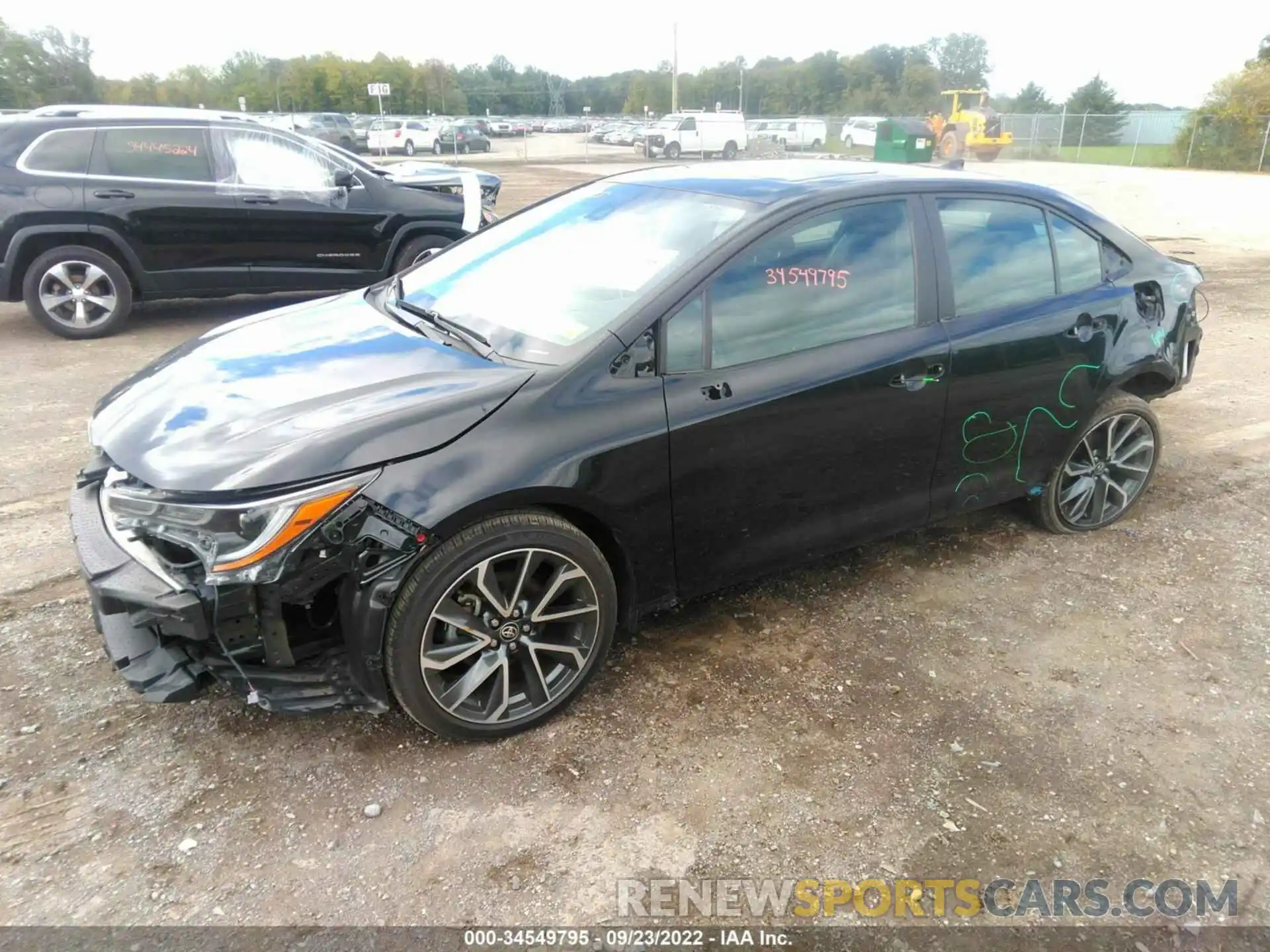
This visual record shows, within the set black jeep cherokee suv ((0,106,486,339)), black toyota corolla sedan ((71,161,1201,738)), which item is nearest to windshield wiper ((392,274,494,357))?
black toyota corolla sedan ((71,161,1201,738))

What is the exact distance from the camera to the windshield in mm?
2930

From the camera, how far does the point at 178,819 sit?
2432mm

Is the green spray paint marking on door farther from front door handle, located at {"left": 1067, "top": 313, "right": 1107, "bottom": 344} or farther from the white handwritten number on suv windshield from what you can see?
the white handwritten number on suv windshield

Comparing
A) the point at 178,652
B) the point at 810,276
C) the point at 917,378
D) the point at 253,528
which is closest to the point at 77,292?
the point at 178,652

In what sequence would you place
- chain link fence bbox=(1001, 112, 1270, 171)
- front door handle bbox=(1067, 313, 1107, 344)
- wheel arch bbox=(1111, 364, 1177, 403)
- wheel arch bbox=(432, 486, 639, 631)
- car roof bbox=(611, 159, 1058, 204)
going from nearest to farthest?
wheel arch bbox=(432, 486, 639, 631) → car roof bbox=(611, 159, 1058, 204) → front door handle bbox=(1067, 313, 1107, 344) → wheel arch bbox=(1111, 364, 1177, 403) → chain link fence bbox=(1001, 112, 1270, 171)

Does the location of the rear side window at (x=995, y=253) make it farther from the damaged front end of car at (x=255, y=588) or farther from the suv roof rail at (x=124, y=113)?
the suv roof rail at (x=124, y=113)

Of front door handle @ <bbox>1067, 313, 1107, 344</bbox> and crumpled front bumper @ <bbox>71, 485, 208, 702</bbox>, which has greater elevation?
front door handle @ <bbox>1067, 313, 1107, 344</bbox>

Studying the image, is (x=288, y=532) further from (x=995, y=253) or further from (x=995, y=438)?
(x=995, y=253)

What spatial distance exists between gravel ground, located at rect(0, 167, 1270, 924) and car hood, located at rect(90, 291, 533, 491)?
913 mm

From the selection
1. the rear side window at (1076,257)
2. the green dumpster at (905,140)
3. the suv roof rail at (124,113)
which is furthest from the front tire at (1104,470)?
the green dumpster at (905,140)

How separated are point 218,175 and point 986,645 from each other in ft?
23.1

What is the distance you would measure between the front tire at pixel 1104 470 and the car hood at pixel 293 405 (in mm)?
2740

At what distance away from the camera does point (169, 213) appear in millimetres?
7125

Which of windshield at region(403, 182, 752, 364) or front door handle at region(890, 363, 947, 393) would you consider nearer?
windshield at region(403, 182, 752, 364)
